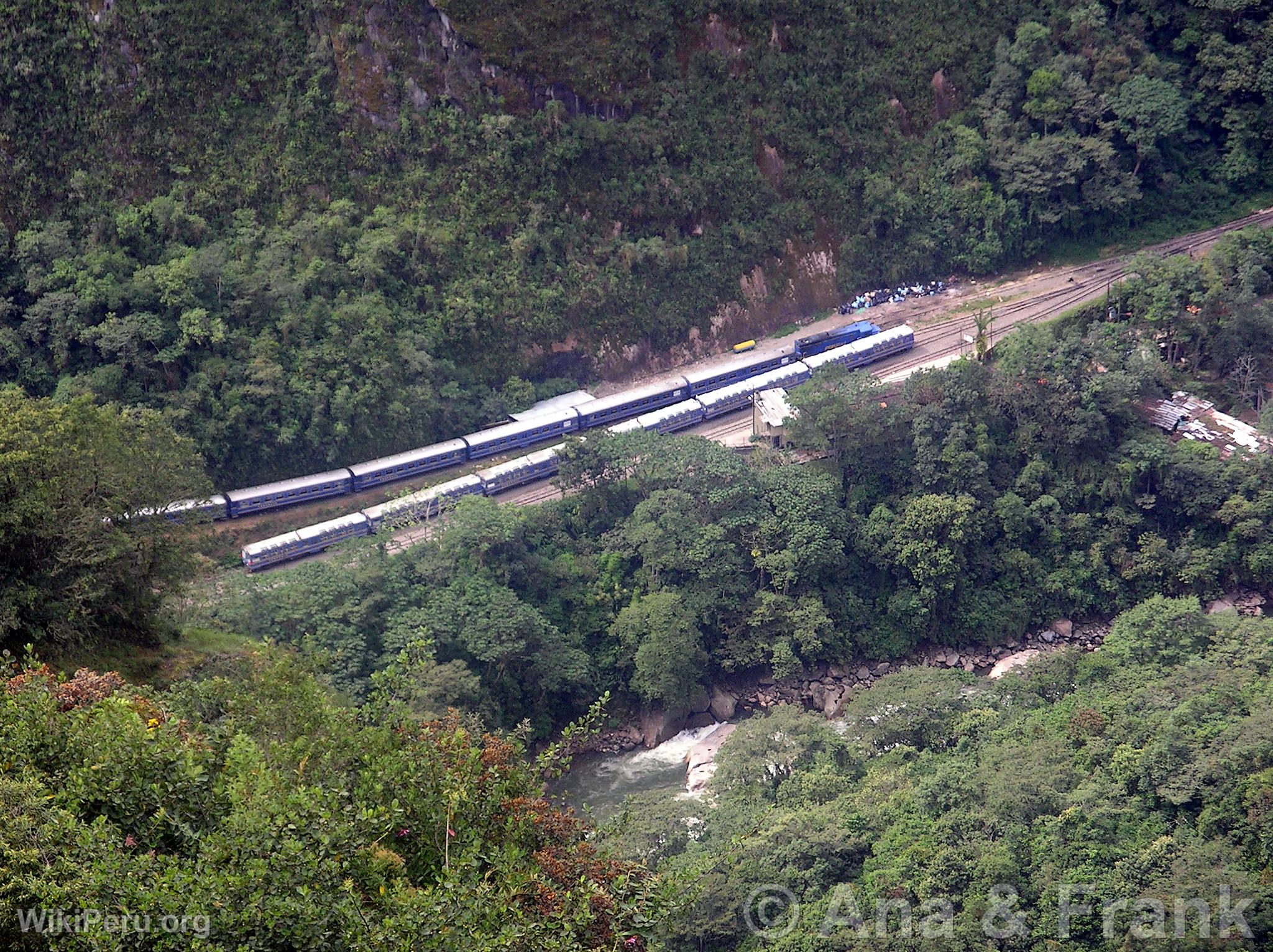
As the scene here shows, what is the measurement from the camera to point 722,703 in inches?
2009

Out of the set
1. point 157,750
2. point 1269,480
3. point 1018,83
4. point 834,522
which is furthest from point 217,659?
point 1018,83

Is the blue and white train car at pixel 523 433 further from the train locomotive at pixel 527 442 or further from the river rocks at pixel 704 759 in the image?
the river rocks at pixel 704 759

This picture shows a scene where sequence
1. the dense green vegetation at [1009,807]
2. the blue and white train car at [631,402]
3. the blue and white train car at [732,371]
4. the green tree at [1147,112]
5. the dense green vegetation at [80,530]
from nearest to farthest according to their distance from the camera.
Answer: the dense green vegetation at [80,530]
the dense green vegetation at [1009,807]
the blue and white train car at [631,402]
the blue and white train car at [732,371]
the green tree at [1147,112]

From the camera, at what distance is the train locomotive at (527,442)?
50.8 m

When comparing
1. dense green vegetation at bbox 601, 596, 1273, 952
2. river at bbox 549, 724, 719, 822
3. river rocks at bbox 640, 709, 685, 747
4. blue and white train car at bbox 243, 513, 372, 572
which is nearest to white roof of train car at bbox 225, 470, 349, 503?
blue and white train car at bbox 243, 513, 372, 572

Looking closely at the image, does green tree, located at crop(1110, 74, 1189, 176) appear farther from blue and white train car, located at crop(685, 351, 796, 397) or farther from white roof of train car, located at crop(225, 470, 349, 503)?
white roof of train car, located at crop(225, 470, 349, 503)

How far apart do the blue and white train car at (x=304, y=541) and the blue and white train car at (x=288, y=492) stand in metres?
1.28

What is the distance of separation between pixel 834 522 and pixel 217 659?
2610 centimetres

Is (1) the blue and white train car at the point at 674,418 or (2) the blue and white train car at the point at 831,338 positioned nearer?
(1) the blue and white train car at the point at 674,418

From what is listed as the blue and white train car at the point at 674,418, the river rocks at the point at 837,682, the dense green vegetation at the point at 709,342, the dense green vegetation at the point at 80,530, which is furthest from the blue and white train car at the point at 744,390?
the dense green vegetation at the point at 80,530

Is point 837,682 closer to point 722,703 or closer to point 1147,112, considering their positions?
point 722,703

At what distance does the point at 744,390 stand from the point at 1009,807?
25.3 meters

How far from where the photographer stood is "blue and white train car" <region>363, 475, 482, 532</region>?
50.6 meters

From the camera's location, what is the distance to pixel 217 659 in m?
35.2
